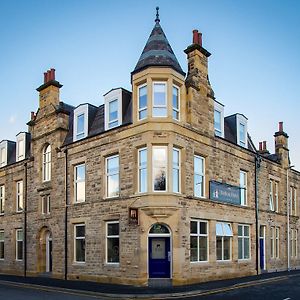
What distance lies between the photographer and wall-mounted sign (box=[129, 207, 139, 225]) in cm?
2057

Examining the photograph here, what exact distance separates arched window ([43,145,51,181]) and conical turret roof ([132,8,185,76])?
9446 mm

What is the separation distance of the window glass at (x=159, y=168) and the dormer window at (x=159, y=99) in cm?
175

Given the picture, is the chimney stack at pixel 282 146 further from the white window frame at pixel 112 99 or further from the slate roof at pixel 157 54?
the white window frame at pixel 112 99

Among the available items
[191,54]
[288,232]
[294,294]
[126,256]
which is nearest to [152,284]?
[126,256]

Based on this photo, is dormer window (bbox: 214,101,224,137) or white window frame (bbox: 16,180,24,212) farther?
white window frame (bbox: 16,180,24,212)

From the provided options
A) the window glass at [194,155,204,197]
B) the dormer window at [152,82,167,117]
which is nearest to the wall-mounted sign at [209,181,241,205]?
the window glass at [194,155,204,197]

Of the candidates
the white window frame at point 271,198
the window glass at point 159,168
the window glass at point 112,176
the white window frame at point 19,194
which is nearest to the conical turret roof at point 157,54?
the window glass at point 159,168

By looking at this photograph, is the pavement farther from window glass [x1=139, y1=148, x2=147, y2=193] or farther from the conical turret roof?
the conical turret roof

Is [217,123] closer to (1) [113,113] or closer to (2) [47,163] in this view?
(1) [113,113]

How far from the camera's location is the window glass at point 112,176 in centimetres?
2302

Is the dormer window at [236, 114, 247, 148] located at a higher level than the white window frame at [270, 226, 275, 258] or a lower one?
higher

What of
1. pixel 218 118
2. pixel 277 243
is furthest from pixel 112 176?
pixel 277 243

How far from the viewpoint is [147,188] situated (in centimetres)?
2073

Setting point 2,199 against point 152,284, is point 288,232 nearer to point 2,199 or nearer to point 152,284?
point 152,284
